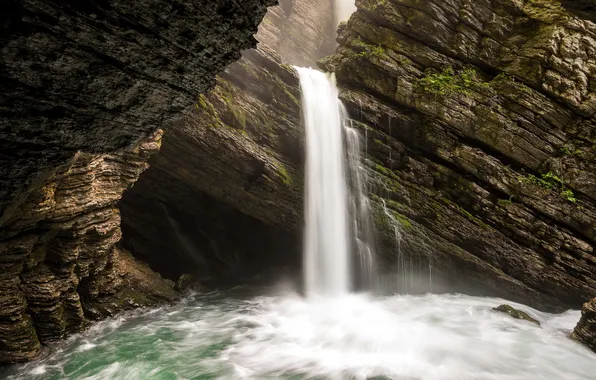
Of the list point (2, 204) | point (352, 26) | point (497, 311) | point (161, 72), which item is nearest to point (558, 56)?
point (352, 26)

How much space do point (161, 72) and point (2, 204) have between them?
3.10 metres

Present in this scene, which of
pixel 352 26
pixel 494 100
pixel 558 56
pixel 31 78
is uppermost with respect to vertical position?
pixel 352 26

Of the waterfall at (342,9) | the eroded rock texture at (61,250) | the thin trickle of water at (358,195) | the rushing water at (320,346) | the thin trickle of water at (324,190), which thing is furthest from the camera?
the waterfall at (342,9)

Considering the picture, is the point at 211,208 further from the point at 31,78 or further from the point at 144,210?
the point at 31,78

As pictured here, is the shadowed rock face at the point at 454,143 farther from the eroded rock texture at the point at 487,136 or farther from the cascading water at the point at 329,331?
the cascading water at the point at 329,331

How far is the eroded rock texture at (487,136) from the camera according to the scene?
12.9m

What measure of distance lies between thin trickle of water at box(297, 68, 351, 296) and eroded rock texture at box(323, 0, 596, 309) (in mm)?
1326

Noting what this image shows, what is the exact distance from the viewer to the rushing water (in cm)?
831

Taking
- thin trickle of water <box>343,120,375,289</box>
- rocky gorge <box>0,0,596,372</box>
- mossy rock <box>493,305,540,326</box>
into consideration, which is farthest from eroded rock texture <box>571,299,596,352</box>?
thin trickle of water <box>343,120,375,289</box>

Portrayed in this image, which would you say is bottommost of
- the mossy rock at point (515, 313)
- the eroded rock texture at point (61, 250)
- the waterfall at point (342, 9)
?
the mossy rock at point (515, 313)

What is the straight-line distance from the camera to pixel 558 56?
1319 centimetres

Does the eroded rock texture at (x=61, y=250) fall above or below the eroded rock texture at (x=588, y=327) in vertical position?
above

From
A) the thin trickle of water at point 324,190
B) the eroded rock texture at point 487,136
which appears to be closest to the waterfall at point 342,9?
the eroded rock texture at point 487,136

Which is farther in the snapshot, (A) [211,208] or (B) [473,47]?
(A) [211,208]
